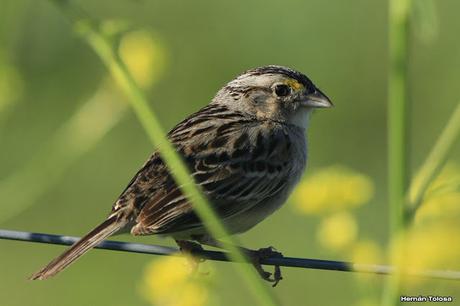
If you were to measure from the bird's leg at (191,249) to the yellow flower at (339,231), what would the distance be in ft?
3.63

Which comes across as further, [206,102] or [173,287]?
[206,102]

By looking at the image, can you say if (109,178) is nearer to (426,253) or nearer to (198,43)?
(198,43)

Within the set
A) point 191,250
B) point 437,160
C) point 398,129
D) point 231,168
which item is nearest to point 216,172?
point 231,168

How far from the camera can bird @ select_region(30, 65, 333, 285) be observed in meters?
5.26

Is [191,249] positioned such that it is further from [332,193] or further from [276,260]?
[332,193]

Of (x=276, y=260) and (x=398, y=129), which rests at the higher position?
(x=276, y=260)

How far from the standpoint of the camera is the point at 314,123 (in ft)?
35.6

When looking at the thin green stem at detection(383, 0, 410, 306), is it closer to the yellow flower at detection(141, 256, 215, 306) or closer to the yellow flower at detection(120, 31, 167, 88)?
the yellow flower at detection(141, 256, 215, 306)

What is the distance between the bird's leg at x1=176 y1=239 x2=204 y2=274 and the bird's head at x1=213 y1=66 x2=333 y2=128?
0.89m

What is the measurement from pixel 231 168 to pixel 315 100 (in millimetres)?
773

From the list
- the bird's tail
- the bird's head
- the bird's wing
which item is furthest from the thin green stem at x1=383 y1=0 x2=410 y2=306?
the bird's head

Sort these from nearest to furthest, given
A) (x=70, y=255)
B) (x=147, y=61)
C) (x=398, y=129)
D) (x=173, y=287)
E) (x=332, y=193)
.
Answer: (x=398, y=129) → (x=173, y=287) → (x=332, y=193) → (x=70, y=255) → (x=147, y=61)

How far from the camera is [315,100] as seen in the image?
624cm

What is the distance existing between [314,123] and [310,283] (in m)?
2.33
